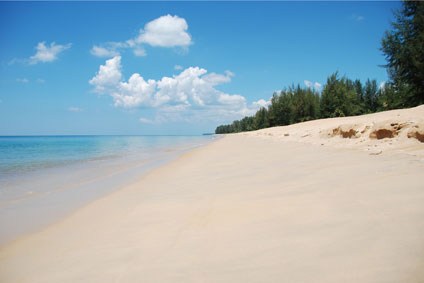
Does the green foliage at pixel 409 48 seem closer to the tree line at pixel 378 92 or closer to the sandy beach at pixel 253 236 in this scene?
the tree line at pixel 378 92

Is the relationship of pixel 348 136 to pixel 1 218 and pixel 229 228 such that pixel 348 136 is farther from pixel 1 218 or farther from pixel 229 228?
pixel 1 218

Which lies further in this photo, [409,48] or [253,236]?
[409,48]

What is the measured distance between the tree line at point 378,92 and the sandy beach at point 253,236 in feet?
67.6

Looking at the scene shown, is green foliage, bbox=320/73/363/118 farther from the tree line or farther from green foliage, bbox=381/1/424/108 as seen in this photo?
green foliage, bbox=381/1/424/108

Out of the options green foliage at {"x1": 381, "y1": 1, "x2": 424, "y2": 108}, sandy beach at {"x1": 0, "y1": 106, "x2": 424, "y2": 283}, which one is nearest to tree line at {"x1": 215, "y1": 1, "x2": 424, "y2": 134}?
green foliage at {"x1": 381, "y1": 1, "x2": 424, "y2": 108}

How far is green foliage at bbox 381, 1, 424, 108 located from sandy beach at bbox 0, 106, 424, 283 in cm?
1959

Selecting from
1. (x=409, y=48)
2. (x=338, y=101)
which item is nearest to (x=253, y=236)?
(x=409, y=48)

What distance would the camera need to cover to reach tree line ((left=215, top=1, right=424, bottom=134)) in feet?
64.2

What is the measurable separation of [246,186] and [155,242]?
85.2 inches

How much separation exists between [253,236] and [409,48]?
23.2 meters

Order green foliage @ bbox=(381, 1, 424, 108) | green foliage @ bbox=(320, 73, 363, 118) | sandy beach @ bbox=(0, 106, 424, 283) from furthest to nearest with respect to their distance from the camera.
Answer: green foliage @ bbox=(320, 73, 363, 118)
green foliage @ bbox=(381, 1, 424, 108)
sandy beach @ bbox=(0, 106, 424, 283)

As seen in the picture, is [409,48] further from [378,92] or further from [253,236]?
[378,92]

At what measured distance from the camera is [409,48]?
1912 centimetres

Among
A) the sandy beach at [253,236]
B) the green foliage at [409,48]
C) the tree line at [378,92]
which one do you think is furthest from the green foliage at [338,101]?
the sandy beach at [253,236]
